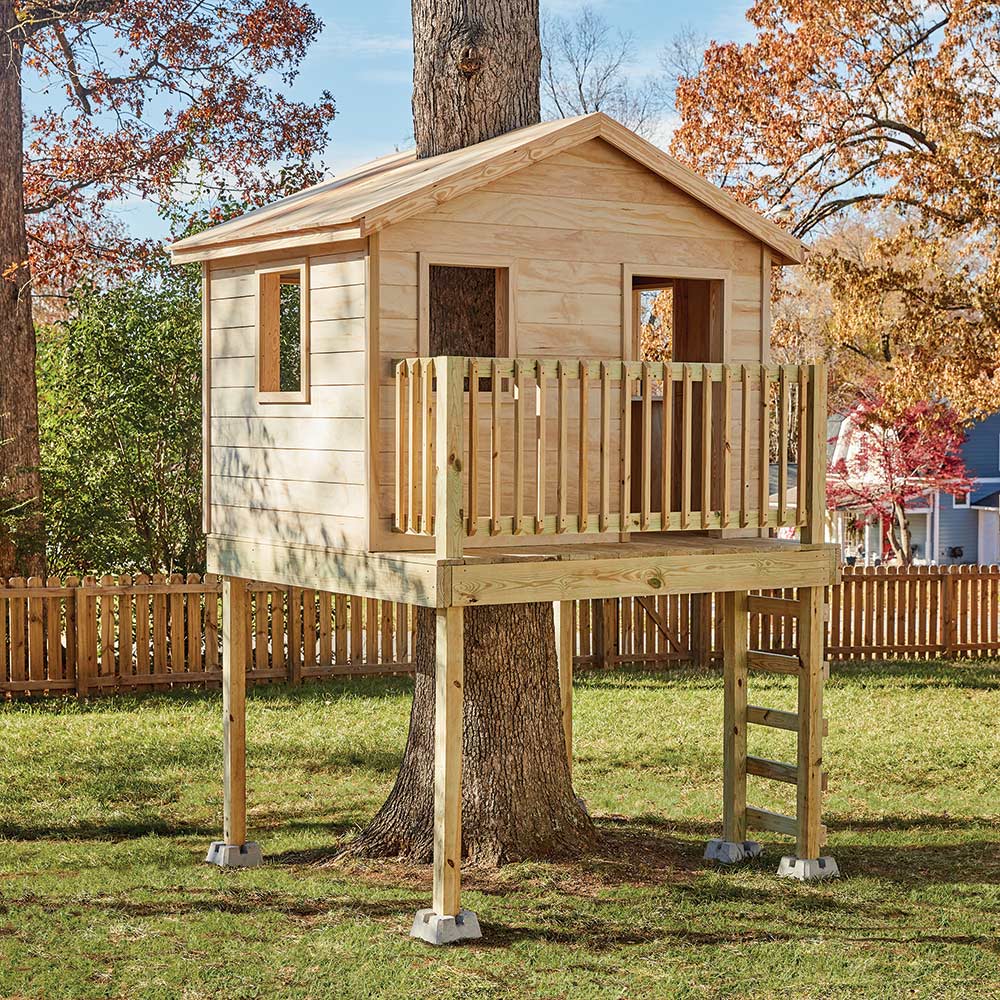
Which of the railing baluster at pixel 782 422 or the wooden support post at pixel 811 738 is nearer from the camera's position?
the railing baluster at pixel 782 422

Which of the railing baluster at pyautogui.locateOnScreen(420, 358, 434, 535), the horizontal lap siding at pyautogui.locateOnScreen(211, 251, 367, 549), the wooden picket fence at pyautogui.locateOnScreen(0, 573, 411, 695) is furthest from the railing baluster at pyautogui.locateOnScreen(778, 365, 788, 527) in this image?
the wooden picket fence at pyautogui.locateOnScreen(0, 573, 411, 695)

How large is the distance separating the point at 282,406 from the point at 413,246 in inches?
59.0

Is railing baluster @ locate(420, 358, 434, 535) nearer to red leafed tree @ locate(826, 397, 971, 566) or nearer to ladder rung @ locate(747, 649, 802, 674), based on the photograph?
ladder rung @ locate(747, 649, 802, 674)

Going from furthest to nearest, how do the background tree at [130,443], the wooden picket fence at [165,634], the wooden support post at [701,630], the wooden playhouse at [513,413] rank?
1. the background tree at [130,443]
2. the wooden support post at [701,630]
3. the wooden picket fence at [165,634]
4. the wooden playhouse at [513,413]

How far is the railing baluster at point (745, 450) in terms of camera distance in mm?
9188

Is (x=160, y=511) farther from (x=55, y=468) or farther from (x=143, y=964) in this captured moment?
(x=143, y=964)

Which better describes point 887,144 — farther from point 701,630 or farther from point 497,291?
point 497,291

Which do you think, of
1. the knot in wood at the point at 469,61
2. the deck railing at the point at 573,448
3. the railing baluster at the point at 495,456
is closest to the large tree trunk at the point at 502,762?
the deck railing at the point at 573,448

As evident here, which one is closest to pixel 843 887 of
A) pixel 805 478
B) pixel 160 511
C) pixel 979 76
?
pixel 805 478

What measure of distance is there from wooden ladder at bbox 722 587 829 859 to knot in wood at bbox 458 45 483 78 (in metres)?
4.11

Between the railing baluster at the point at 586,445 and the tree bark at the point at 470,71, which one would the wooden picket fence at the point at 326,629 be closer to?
the tree bark at the point at 470,71

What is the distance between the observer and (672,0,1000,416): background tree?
20.2 m

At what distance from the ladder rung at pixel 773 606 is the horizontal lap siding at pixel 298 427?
→ 3.06 m

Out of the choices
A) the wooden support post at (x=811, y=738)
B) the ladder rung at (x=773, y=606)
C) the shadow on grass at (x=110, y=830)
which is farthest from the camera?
the shadow on grass at (x=110, y=830)
